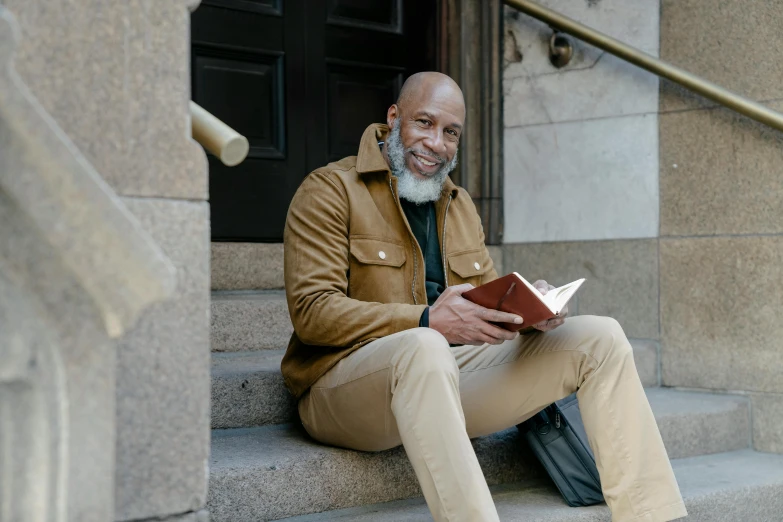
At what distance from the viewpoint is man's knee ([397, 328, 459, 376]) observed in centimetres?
255

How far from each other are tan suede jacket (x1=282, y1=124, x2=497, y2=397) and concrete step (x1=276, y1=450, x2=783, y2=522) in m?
0.46

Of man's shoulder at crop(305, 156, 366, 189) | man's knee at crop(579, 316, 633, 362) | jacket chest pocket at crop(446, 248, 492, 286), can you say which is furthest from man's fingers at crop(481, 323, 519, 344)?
man's shoulder at crop(305, 156, 366, 189)

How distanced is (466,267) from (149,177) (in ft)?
5.23

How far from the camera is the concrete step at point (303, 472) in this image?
8.99ft

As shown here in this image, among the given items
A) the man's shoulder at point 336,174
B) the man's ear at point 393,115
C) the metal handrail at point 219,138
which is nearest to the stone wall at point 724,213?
the man's ear at point 393,115

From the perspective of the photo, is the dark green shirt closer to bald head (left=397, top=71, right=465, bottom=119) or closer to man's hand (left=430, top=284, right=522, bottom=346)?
bald head (left=397, top=71, right=465, bottom=119)

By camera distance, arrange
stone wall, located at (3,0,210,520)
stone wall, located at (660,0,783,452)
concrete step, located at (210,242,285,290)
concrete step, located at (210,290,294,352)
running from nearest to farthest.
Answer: stone wall, located at (3,0,210,520), concrete step, located at (210,290,294,352), stone wall, located at (660,0,783,452), concrete step, located at (210,242,285,290)

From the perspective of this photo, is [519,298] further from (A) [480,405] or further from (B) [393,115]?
(B) [393,115]

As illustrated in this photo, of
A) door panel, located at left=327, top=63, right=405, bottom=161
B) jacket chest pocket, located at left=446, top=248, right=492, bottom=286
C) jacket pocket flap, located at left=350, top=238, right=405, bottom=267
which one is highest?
door panel, located at left=327, top=63, right=405, bottom=161

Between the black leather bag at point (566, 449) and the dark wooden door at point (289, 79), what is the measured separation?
1816mm

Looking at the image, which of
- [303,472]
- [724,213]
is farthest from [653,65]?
[303,472]

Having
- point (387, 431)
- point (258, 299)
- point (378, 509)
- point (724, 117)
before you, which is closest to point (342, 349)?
point (387, 431)

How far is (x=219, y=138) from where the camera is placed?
2.02 metres

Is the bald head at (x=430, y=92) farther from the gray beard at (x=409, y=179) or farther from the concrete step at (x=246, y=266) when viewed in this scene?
the concrete step at (x=246, y=266)
